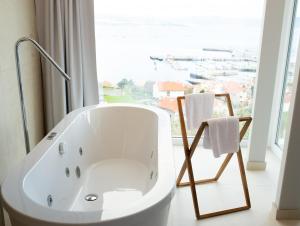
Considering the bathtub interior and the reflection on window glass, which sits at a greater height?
the reflection on window glass

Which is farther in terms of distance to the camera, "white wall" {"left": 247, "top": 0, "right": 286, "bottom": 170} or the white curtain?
the white curtain

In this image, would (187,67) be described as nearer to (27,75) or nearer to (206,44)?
(206,44)

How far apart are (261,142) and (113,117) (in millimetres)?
1396

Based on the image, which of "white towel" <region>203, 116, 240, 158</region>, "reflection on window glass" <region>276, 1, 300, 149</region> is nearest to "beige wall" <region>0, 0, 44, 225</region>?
"white towel" <region>203, 116, 240, 158</region>

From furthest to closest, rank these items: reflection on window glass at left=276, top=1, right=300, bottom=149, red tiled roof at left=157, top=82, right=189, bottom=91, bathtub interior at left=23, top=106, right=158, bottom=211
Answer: red tiled roof at left=157, top=82, right=189, bottom=91, reflection on window glass at left=276, top=1, right=300, bottom=149, bathtub interior at left=23, top=106, right=158, bottom=211

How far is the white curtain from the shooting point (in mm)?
2713

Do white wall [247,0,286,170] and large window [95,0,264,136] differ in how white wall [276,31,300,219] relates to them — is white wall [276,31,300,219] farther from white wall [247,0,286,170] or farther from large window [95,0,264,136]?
large window [95,0,264,136]

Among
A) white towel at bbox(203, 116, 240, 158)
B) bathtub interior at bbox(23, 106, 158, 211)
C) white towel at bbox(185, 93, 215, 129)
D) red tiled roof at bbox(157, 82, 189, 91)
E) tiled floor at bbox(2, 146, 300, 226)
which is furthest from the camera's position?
red tiled roof at bbox(157, 82, 189, 91)

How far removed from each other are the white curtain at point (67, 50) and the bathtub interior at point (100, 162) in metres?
0.31

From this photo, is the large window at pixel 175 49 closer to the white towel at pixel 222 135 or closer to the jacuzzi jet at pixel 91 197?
the white towel at pixel 222 135

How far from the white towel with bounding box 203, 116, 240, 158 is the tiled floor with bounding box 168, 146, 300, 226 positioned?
1.65 feet

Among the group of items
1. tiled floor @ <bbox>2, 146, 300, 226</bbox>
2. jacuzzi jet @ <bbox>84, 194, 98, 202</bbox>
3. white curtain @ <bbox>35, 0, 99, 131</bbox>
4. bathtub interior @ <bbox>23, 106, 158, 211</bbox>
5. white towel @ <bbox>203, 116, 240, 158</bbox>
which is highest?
white curtain @ <bbox>35, 0, 99, 131</bbox>

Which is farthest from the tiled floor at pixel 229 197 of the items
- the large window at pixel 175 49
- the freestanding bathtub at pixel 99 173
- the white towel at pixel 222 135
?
the large window at pixel 175 49

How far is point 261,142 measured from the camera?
290 cm
